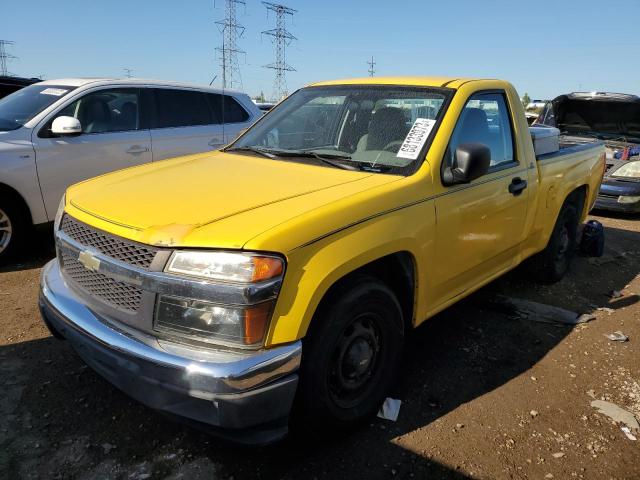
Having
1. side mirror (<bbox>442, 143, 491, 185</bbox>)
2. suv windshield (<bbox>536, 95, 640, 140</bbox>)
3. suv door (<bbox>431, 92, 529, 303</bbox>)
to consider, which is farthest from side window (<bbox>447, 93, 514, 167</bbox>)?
suv windshield (<bbox>536, 95, 640, 140</bbox>)

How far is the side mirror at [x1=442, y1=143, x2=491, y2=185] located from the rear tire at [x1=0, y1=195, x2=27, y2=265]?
13.8 ft

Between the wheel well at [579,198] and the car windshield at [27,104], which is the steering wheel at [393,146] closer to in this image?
the wheel well at [579,198]

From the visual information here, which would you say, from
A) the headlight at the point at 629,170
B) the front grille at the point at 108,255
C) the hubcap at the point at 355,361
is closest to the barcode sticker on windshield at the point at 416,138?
the hubcap at the point at 355,361

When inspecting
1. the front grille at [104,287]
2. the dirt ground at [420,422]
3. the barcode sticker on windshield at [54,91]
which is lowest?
the dirt ground at [420,422]

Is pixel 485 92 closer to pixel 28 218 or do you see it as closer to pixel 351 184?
pixel 351 184

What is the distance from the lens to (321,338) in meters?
2.23

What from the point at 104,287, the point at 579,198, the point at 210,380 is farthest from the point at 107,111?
the point at 579,198

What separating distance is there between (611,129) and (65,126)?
27.5 feet

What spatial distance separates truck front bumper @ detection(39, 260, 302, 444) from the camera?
6.43 feet

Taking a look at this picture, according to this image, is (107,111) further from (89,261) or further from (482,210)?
(482,210)

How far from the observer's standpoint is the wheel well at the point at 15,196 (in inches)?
189

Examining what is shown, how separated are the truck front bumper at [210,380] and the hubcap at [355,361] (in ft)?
1.25

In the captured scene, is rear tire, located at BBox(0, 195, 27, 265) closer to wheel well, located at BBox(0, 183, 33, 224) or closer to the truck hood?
wheel well, located at BBox(0, 183, 33, 224)

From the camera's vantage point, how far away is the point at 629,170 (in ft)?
26.1
